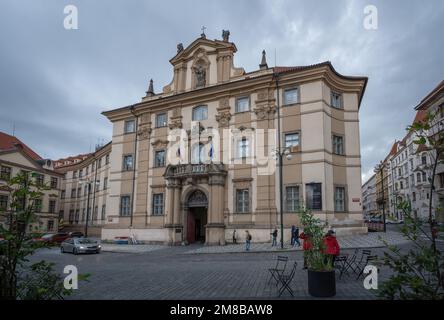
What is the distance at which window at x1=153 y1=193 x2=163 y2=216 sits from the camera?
32.5 metres

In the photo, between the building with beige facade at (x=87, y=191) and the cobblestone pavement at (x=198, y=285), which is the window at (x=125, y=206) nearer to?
the building with beige facade at (x=87, y=191)

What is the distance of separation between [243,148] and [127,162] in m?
14.0

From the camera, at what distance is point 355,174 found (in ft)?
91.9

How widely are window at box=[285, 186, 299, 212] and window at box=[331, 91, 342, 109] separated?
8.18 m

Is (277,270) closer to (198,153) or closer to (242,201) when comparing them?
(242,201)

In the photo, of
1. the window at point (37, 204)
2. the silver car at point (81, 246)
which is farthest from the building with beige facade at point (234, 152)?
the window at point (37, 204)

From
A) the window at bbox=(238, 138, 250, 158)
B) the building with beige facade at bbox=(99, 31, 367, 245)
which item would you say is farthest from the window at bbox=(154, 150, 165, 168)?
the window at bbox=(238, 138, 250, 158)

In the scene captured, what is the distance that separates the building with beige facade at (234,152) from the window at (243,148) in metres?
0.09

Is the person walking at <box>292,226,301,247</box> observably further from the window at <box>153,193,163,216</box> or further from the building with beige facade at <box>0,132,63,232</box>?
the building with beige facade at <box>0,132,63,232</box>

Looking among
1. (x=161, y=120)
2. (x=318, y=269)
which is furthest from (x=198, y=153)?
(x=318, y=269)

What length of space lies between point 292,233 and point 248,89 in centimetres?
1320

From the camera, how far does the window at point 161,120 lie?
3429cm
